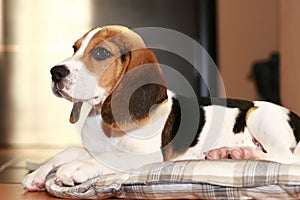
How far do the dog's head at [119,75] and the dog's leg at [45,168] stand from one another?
0.51ft

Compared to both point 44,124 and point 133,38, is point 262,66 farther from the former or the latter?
point 133,38

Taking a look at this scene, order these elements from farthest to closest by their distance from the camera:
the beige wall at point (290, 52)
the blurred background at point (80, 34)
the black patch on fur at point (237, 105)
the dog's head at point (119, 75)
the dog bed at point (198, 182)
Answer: the blurred background at point (80, 34) → the beige wall at point (290, 52) → the black patch on fur at point (237, 105) → the dog's head at point (119, 75) → the dog bed at point (198, 182)

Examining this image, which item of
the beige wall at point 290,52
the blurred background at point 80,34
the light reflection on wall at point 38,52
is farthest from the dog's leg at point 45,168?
the light reflection on wall at point 38,52

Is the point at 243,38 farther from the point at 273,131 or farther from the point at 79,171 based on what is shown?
the point at 79,171

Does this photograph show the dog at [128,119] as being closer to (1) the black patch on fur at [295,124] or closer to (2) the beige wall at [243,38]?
(1) the black patch on fur at [295,124]

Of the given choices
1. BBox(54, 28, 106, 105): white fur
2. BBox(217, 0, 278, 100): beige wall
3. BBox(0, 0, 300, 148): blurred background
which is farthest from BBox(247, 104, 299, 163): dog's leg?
BBox(217, 0, 278, 100): beige wall

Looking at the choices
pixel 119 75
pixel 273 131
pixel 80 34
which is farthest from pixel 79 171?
pixel 80 34

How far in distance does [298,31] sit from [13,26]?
206 cm

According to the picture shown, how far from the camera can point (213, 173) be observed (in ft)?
4.83

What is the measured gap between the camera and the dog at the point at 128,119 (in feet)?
5.41

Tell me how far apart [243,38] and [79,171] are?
2.95 m

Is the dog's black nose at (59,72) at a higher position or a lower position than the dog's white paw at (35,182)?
higher

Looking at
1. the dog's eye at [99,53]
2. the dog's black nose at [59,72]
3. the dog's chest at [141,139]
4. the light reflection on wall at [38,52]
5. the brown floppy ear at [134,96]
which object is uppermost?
the dog's eye at [99,53]

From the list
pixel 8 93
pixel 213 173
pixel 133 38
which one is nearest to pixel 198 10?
pixel 8 93
